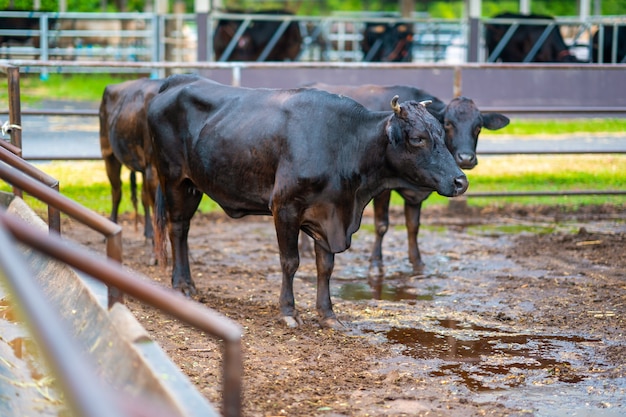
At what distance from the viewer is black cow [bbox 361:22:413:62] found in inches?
864

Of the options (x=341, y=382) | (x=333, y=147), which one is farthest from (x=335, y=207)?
(x=341, y=382)

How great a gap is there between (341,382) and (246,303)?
2.12m

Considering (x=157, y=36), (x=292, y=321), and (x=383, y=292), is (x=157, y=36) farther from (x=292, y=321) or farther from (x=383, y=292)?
(x=292, y=321)

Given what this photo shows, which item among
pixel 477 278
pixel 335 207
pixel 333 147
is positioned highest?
pixel 333 147

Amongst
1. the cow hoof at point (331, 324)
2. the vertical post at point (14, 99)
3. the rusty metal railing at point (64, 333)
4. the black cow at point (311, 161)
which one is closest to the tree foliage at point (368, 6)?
the vertical post at point (14, 99)

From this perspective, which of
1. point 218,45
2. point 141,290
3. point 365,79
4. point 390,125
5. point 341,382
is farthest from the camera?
point 218,45

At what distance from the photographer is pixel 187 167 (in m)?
7.36

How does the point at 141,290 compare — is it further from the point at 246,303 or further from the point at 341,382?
the point at 246,303

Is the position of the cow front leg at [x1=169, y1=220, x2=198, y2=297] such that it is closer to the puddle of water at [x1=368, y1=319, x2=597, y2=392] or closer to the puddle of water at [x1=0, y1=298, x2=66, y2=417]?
Answer: the puddle of water at [x1=368, y1=319, x2=597, y2=392]

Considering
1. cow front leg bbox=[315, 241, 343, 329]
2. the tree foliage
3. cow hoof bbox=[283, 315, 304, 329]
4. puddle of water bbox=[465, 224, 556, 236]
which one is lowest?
puddle of water bbox=[465, 224, 556, 236]

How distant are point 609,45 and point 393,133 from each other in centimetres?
1647

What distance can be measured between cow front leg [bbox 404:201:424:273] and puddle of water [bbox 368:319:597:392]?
6.14 ft

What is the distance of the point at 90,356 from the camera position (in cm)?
391

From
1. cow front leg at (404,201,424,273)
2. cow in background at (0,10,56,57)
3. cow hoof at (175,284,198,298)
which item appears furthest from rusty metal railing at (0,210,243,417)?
cow in background at (0,10,56,57)
